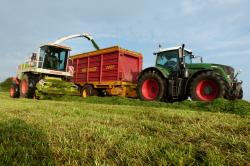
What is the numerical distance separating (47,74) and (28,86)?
3.60ft

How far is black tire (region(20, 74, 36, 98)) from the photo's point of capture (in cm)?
1437

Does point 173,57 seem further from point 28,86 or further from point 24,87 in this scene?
point 24,87

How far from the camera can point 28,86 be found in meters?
14.4

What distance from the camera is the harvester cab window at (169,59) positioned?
11727 mm

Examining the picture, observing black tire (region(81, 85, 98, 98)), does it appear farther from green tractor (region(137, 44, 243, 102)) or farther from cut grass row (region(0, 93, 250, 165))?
cut grass row (region(0, 93, 250, 165))

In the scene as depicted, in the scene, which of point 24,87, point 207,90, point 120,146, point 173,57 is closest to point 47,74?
point 24,87

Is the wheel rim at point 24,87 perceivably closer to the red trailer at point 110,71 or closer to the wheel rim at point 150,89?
the red trailer at point 110,71

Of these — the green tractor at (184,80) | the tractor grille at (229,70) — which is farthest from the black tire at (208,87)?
the tractor grille at (229,70)

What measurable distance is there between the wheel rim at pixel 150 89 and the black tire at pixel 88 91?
3591 millimetres

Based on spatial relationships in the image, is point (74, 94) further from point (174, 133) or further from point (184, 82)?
point (174, 133)

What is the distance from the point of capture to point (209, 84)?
10.2m

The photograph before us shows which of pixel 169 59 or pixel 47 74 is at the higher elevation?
pixel 169 59

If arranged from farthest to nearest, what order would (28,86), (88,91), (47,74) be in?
(88,91)
(47,74)
(28,86)

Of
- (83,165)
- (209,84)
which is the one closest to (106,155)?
(83,165)
